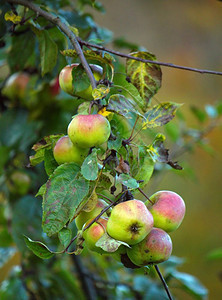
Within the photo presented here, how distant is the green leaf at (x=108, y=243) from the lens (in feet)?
Result: 1.24

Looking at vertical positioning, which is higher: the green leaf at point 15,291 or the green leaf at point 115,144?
the green leaf at point 115,144

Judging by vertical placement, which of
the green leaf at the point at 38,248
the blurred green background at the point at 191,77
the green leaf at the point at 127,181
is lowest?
the blurred green background at the point at 191,77

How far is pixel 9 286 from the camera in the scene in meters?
0.96

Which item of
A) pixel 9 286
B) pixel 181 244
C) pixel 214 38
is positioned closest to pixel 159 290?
pixel 9 286

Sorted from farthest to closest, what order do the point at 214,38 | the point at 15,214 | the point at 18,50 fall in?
the point at 214,38 < the point at 15,214 < the point at 18,50

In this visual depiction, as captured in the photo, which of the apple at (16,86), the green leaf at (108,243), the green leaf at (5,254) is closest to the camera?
the green leaf at (108,243)

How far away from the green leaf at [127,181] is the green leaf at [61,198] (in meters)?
0.04

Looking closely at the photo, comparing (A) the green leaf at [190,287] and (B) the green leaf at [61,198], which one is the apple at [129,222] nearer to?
(B) the green leaf at [61,198]

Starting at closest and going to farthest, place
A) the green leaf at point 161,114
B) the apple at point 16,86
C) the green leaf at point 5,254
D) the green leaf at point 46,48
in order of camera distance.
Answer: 1. the green leaf at point 161,114
2. the green leaf at point 46,48
3. the apple at point 16,86
4. the green leaf at point 5,254

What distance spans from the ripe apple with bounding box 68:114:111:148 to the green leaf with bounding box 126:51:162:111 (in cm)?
11

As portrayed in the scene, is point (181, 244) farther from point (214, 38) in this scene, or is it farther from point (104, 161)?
point (104, 161)

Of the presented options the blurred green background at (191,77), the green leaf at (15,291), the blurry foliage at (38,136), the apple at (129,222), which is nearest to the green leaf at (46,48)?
the blurry foliage at (38,136)

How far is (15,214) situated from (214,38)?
2.49 meters

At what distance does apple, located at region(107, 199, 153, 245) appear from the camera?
1.27 feet
